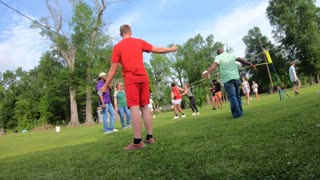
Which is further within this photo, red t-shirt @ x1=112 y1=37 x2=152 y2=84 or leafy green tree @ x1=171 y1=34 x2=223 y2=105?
leafy green tree @ x1=171 y1=34 x2=223 y2=105

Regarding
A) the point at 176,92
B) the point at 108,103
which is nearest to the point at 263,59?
the point at 176,92

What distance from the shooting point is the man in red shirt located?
5781 mm

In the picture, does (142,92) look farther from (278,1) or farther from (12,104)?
(12,104)

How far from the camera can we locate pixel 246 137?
506 centimetres

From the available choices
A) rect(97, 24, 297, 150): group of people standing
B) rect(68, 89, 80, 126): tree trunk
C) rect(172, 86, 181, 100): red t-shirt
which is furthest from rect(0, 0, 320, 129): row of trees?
rect(97, 24, 297, 150): group of people standing

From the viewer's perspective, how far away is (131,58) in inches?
233

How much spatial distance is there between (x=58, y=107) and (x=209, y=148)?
76023 millimetres

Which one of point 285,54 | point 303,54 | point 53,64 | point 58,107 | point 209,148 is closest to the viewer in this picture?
point 209,148

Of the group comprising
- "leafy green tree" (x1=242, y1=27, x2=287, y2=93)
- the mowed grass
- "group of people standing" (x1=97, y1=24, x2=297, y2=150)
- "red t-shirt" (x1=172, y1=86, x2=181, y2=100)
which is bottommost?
the mowed grass

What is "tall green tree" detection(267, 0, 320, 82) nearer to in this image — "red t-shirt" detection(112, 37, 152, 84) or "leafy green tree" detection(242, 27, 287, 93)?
"leafy green tree" detection(242, 27, 287, 93)

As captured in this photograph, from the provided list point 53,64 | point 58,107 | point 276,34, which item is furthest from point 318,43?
Answer: point 58,107

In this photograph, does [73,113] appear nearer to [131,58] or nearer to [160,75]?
[131,58]

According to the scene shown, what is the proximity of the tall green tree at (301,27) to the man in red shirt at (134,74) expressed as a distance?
61.2 metres

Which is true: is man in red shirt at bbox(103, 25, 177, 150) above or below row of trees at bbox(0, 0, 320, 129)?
below
